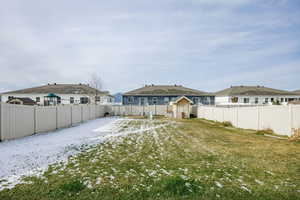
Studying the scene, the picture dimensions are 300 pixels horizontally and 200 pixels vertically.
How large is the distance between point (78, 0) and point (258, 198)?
12.4 metres

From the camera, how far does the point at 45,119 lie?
10602 mm

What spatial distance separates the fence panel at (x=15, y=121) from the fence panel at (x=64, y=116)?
2.89 metres

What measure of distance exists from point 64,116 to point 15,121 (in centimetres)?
491

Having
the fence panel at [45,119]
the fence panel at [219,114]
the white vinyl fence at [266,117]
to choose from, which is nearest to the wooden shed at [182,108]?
the fence panel at [219,114]

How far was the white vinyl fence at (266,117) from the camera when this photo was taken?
923 centimetres

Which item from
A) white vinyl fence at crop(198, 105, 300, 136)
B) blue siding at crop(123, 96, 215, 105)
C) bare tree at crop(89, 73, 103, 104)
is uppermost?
bare tree at crop(89, 73, 103, 104)

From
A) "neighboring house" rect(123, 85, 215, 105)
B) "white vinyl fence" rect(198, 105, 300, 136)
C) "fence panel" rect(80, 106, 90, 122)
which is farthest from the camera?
"neighboring house" rect(123, 85, 215, 105)

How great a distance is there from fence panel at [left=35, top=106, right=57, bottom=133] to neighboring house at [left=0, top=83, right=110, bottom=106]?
2069 cm

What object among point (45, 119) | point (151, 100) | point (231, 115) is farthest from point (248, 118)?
point (151, 100)

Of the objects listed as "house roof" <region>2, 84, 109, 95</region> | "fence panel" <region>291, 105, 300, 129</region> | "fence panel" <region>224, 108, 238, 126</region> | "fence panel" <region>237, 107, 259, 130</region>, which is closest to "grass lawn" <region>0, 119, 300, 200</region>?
"fence panel" <region>291, 105, 300, 129</region>

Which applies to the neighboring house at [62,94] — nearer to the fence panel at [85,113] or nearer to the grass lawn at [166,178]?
the fence panel at [85,113]

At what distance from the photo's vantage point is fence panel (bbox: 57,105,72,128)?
40.3ft

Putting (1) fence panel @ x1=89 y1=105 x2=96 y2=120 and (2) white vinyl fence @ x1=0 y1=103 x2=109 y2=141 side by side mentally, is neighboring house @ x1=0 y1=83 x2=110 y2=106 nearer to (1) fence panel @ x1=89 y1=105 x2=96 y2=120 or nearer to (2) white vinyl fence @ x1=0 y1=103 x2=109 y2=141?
(1) fence panel @ x1=89 y1=105 x2=96 y2=120

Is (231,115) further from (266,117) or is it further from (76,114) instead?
(76,114)
